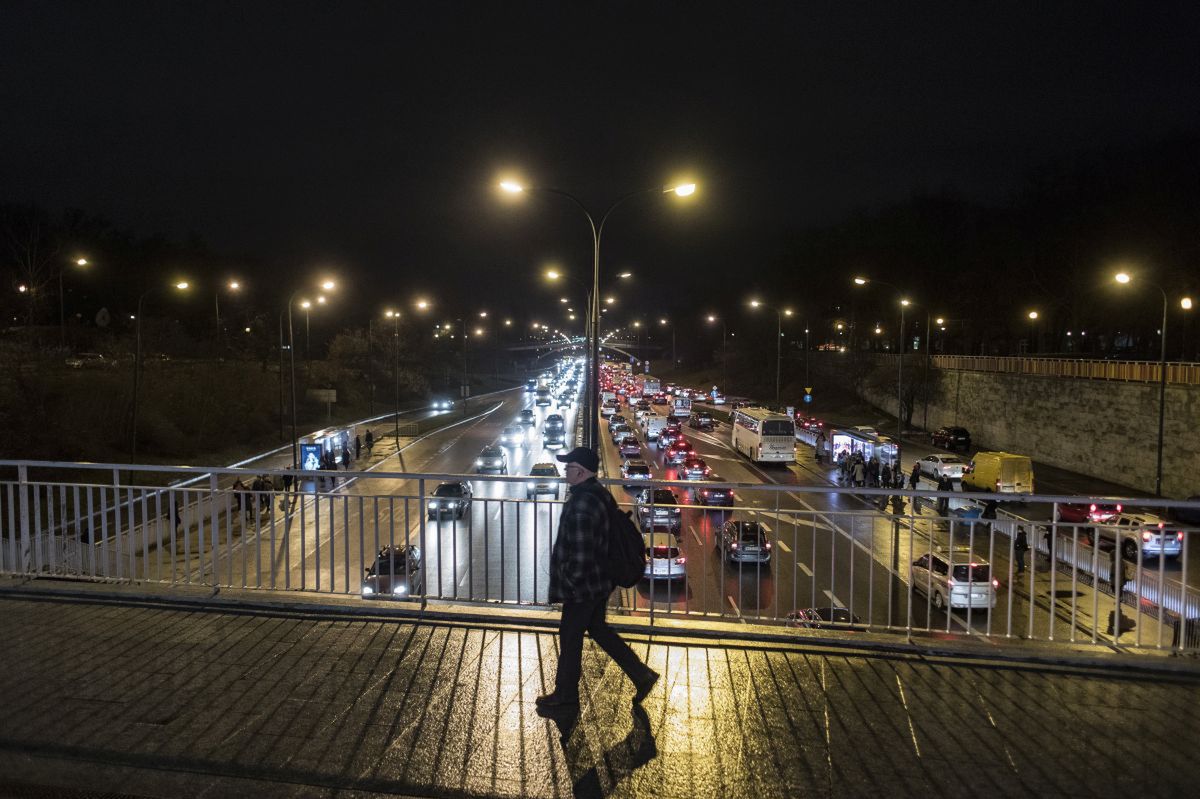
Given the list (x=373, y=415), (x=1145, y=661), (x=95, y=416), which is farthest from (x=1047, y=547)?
(x=373, y=415)

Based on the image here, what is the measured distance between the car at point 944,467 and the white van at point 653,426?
2236 cm

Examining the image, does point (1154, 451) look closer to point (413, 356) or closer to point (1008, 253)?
point (1008, 253)

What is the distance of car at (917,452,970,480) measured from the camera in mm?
35906

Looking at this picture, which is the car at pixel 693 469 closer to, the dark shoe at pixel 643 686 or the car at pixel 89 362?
the car at pixel 89 362

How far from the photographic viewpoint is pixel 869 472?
120 ft

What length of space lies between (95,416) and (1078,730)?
4172 centimetres

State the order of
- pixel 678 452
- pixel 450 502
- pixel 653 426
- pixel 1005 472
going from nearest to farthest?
pixel 450 502
pixel 1005 472
pixel 678 452
pixel 653 426

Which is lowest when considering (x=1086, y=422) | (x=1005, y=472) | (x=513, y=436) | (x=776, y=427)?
(x=513, y=436)

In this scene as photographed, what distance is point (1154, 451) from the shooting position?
33531mm

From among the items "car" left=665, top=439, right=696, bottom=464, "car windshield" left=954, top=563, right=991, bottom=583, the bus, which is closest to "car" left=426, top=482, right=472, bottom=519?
"car windshield" left=954, top=563, right=991, bottom=583

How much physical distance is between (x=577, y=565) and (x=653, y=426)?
5374 cm

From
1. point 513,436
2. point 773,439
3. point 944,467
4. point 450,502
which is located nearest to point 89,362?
point 513,436

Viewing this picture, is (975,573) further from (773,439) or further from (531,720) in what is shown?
(773,439)

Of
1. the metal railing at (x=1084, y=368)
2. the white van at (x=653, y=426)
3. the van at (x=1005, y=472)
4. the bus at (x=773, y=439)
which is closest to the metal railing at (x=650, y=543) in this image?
the van at (x=1005, y=472)
